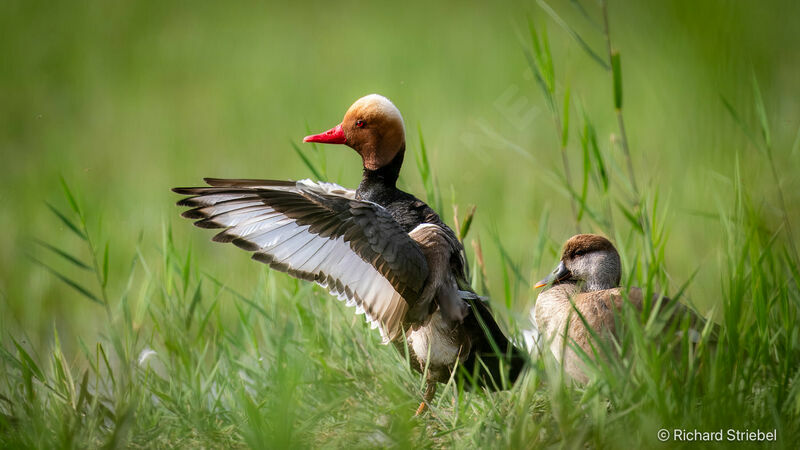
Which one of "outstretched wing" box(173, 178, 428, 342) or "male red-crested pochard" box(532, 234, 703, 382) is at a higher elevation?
"outstretched wing" box(173, 178, 428, 342)

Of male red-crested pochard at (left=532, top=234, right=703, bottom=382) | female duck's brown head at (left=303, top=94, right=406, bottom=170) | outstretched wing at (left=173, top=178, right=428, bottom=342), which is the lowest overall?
male red-crested pochard at (left=532, top=234, right=703, bottom=382)

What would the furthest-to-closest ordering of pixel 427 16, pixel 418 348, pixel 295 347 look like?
pixel 427 16, pixel 295 347, pixel 418 348

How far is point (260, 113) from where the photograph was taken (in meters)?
7.56

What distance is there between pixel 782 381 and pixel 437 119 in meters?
4.88

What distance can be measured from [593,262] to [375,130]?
1.07 meters

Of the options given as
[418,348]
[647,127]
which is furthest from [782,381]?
[647,127]

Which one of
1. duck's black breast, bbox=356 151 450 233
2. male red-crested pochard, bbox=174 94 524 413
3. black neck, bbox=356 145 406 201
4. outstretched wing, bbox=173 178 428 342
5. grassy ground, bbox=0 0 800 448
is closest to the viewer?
grassy ground, bbox=0 0 800 448

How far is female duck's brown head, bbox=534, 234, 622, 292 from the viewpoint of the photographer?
10.7ft

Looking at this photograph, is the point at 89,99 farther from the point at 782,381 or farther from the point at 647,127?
the point at 782,381

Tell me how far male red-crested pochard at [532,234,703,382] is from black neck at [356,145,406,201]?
79 centimetres

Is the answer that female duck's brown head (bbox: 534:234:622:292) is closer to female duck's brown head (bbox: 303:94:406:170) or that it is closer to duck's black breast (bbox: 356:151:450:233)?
duck's black breast (bbox: 356:151:450:233)

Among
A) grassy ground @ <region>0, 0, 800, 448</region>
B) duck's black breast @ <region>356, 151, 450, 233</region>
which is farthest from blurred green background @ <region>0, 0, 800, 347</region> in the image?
duck's black breast @ <region>356, 151, 450, 233</region>

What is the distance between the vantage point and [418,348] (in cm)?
291

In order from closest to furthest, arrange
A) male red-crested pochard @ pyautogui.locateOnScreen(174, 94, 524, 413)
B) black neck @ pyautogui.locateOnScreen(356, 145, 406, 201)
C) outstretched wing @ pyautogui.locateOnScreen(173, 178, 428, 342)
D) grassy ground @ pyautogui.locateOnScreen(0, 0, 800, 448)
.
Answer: grassy ground @ pyautogui.locateOnScreen(0, 0, 800, 448) < male red-crested pochard @ pyautogui.locateOnScreen(174, 94, 524, 413) < outstretched wing @ pyautogui.locateOnScreen(173, 178, 428, 342) < black neck @ pyautogui.locateOnScreen(356, 145, 406, 201)
